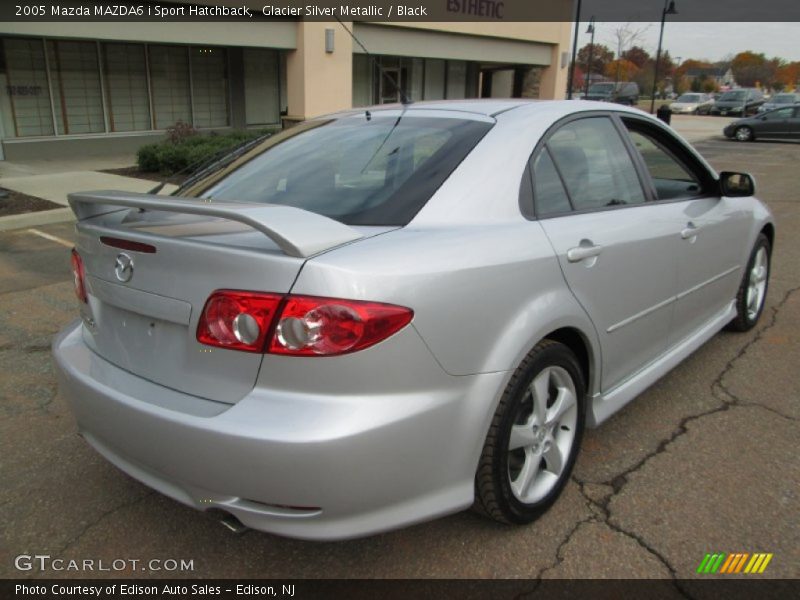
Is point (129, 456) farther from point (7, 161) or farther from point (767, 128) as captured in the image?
point (767, 128)

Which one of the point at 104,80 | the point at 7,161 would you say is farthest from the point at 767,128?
the point at 7,161

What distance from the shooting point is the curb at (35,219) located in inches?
322

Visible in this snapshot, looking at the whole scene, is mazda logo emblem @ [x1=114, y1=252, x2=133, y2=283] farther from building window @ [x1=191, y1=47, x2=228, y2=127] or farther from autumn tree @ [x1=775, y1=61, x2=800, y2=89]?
autumn tree @ [x1=775, y1=61, x2=800, y2=89]

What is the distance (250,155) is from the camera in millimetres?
3252

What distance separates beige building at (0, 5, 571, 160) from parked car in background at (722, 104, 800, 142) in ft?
33.3

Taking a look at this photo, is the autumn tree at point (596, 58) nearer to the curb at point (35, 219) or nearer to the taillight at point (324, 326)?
the curb at point (35, 219)

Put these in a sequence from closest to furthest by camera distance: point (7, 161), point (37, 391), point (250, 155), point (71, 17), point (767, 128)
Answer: point (250, 155) → point (37, 391) → point (71, 17) → point (7, 161) → point (767, 128)

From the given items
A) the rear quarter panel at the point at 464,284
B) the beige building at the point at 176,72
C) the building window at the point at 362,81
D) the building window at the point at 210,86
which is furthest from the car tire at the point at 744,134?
the rear quarter panel at the point at 464,284

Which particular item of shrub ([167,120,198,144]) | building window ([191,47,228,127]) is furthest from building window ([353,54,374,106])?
shrub ([167,120,198,144])

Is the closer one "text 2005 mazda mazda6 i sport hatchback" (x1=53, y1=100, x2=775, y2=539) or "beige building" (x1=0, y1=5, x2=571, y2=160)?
"text 2005 mazda mazda6 i sport hatchback" (x1=53, y1=100, x2=775, y2=539)

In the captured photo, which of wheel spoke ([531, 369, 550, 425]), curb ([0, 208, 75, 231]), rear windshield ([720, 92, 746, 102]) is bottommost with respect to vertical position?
curb ([0, 208, 75, 231])

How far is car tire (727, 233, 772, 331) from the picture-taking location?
4.45 m

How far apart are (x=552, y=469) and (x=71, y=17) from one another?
1320 centimetres

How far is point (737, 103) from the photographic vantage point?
40.4 m
